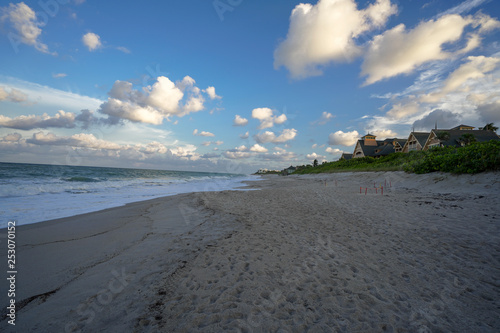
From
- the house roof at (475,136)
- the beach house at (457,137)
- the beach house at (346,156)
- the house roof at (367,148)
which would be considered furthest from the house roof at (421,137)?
the beach house at (346,156)

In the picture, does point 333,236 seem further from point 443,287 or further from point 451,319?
point 451,319

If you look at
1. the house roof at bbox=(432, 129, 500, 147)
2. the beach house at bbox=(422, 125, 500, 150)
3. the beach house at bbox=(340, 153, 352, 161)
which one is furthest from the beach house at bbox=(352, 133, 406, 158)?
the house roof at bbox=(432, 129, 500, 147)

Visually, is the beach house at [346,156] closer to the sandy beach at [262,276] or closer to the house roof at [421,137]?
the house roof at [421,137]

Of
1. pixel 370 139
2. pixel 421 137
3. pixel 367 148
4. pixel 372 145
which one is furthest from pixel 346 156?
pixel 421 137

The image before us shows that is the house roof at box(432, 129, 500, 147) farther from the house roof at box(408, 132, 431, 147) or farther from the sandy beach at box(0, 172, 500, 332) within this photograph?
the sandy beach at box(0, 172, 500, 332)

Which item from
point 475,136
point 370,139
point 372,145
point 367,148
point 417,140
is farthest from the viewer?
point 370,139

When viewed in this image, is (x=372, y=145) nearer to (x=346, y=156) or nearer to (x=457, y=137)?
(x=346, y=156)

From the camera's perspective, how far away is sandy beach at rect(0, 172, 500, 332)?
270cm

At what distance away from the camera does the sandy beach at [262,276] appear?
2703 mm

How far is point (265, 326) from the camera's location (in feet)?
8.46

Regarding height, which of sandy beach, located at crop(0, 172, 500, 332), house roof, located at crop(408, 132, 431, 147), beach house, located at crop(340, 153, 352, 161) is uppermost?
house roof, located at crop(408, 132, 431, 147)

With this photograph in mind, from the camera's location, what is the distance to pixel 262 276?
375 cm

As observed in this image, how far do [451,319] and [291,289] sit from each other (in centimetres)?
207

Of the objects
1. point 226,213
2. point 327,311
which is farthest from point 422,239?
point 226,213
